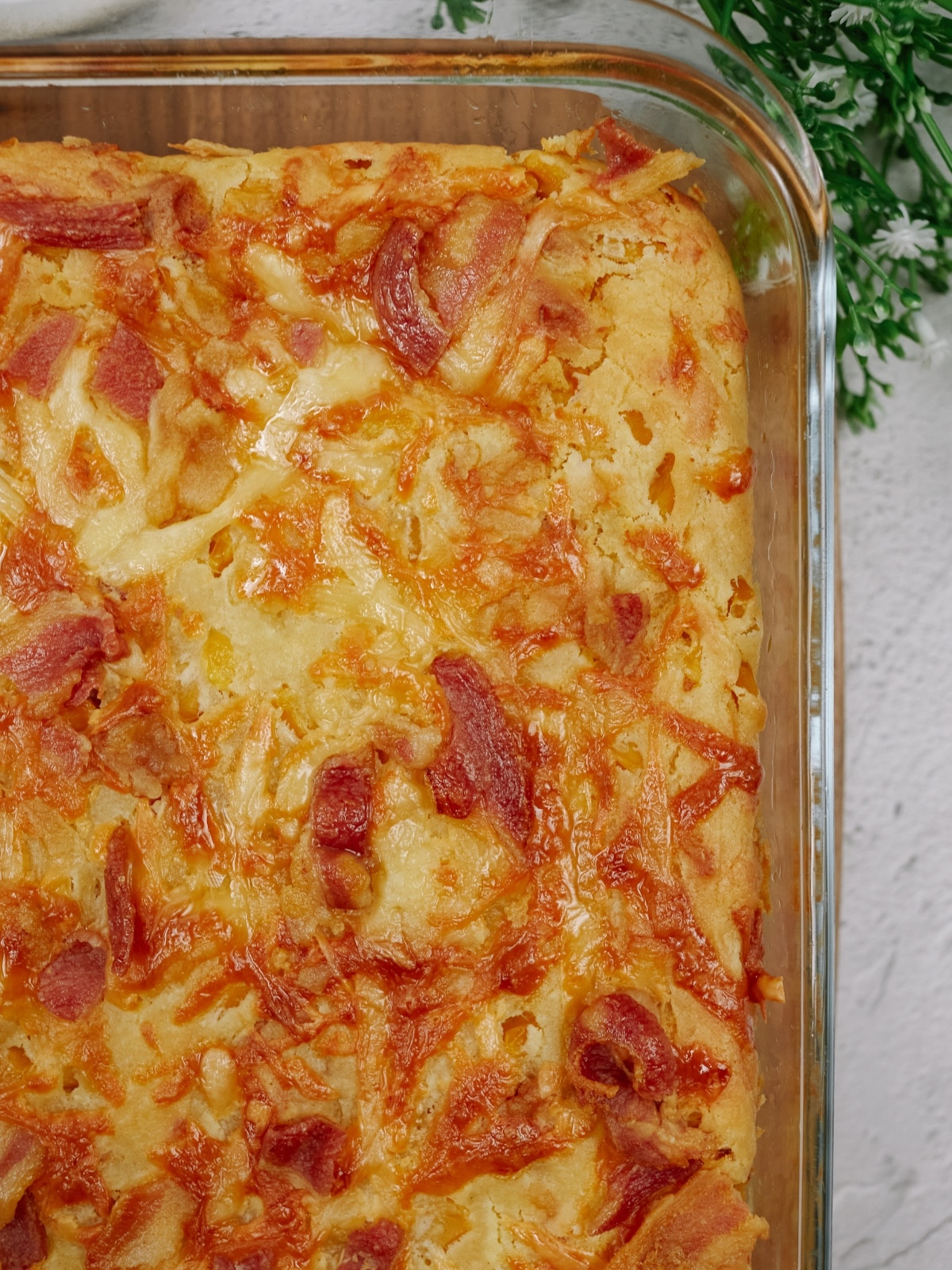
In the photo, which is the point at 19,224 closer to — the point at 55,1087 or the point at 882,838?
the point at 55,1087

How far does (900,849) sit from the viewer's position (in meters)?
2.46

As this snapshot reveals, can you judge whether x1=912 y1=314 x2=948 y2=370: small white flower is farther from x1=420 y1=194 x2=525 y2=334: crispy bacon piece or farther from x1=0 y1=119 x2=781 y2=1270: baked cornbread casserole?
Answer: x1=420 y1=194 x2=525 y2=334: crispy bacon piece

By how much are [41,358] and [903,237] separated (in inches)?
64.3

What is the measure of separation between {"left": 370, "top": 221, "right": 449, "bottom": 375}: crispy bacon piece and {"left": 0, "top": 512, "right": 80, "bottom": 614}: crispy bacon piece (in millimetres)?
603

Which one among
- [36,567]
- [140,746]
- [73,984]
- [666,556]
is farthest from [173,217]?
[73,984]

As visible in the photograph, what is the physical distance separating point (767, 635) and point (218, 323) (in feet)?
3.44

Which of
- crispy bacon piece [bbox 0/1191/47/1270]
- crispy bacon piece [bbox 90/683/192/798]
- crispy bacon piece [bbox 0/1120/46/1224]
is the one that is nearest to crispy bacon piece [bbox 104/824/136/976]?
crispy bacon piece [bbox 90/683/192/798]

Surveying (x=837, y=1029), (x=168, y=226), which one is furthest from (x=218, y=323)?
(x=837, y=1029)

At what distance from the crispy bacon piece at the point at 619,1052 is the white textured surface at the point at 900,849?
88 cm

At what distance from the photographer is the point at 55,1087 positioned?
1742 mm

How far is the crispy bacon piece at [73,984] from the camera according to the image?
5.66 ft

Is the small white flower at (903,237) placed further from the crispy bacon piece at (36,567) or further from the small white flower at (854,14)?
the crispy bacon piece at (36,567)

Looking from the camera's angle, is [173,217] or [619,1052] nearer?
[619,1052]

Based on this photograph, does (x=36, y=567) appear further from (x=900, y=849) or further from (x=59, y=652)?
(x=900, y=849)
